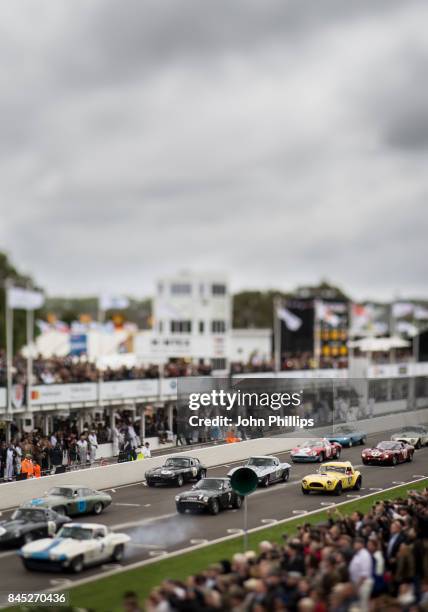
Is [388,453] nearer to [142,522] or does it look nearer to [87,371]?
[142,522]

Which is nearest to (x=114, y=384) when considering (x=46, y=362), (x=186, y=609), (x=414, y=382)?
(x=46, y=362)

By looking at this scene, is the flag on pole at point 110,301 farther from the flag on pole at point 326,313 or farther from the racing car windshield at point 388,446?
the flag on pole at point 326,313

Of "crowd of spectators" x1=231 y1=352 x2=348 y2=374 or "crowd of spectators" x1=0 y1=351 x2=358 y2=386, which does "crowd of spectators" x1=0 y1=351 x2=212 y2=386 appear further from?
"crowd of spectators" x1=231 y1=352 x2=348 y2=374

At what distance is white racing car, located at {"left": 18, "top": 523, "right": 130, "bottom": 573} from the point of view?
21.8 m

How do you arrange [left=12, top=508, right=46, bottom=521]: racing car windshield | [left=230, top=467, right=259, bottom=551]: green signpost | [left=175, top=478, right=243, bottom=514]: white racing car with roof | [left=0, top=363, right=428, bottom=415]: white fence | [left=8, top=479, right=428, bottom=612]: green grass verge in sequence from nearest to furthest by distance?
[left=8, top=479, right=428, bottom=612]: green grass verge → [left=230, top=467, right=259, bottom=551]: green signpost → [left=12, top=508, right=46, bottom=521]: racing car windshield → [left=175, top=478, right=243, bottom=514]: white racing car with roof → [left=0, top=363, right=428, bottom=415]: white fence

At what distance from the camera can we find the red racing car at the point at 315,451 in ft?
121

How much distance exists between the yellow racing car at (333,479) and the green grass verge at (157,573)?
3378 mm

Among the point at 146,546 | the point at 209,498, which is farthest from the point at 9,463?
the point at 146,546

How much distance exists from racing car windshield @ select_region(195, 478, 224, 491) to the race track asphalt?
84 cm

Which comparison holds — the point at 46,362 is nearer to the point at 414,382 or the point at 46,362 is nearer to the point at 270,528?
the point at 414,382

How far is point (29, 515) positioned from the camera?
25.0m

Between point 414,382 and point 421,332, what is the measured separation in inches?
2623

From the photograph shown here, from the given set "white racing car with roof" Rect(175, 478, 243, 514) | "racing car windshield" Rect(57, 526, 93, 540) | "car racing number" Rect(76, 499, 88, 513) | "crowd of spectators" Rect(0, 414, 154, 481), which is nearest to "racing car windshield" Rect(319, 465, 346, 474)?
"white racing car with roof" Rect(175, 478, 243, 514)

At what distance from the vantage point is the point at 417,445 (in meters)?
37.6
